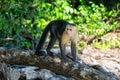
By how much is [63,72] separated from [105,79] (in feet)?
2.51

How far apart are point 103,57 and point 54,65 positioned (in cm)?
419

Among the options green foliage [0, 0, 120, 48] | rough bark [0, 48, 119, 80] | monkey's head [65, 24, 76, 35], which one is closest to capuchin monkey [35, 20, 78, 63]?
monkey's head [65, 24, 76, 35]

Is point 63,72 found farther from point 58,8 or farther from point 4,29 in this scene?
point 58,8

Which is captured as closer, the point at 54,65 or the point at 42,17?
the point at 54,65

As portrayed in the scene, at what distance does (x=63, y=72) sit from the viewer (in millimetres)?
6715

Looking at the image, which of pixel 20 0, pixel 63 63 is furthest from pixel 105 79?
pixel 20 0

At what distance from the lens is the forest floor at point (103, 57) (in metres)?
10.1

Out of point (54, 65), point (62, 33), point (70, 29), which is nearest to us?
point (54, 65)

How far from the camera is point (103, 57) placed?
35.2ft

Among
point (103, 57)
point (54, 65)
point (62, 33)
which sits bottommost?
point (103, 57)

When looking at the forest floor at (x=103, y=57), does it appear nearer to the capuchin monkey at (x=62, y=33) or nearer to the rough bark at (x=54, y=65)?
the capuchin monkey at (x=62, y=33)

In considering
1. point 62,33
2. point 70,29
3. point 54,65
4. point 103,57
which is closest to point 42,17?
point 103,57

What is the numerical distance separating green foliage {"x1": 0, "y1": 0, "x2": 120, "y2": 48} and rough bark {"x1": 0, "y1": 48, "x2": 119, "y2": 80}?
284cm

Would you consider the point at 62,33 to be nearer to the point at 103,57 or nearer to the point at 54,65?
the point at 54,65
